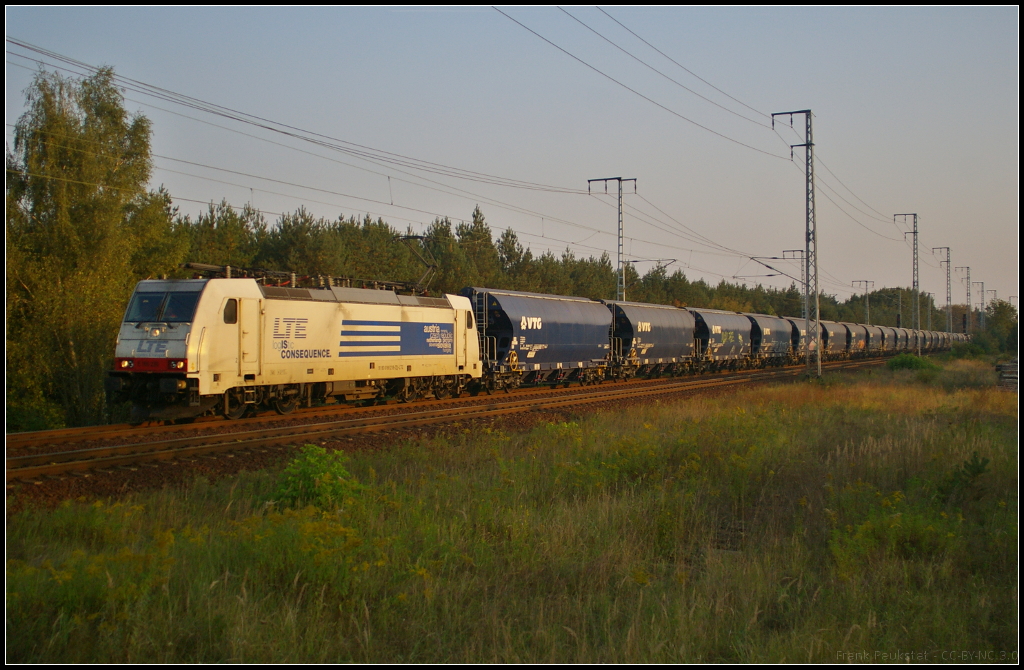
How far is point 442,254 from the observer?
202 feet

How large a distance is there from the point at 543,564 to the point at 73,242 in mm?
28064

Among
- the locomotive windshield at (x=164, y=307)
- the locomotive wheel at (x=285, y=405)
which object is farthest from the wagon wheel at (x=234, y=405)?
the locomotive windshield at (x=164, y=307)

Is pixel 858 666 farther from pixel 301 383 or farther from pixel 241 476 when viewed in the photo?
pixel 301 383

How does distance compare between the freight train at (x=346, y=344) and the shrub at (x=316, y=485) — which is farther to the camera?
the freight train at (x=346, y=344)

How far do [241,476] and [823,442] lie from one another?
34.4 feet

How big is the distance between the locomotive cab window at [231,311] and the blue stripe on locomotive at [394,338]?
3.18 meters

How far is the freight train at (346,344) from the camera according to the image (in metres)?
15.2

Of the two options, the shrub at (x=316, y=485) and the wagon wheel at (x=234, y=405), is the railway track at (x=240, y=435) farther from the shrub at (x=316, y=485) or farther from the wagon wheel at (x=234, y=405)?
the shrub at (x=316, y=485)

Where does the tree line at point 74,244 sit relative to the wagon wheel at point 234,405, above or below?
above

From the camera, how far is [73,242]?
1068 inches

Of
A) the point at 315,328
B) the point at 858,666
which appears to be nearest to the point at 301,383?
the point at 315,328

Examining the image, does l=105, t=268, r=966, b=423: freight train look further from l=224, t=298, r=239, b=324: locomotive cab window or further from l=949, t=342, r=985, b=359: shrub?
l=949, t=342, r=985, b=359: shrub

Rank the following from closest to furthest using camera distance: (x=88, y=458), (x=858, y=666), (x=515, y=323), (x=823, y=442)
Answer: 1. (x=858, y=666)
2. (x=88, y=458)
3. (x=823, y=442)
4. (x=515, y=323)

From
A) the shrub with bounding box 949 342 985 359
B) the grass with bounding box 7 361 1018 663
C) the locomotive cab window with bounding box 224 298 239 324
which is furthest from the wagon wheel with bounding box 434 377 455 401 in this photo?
the shrub with bounding box 949 342 985 359
